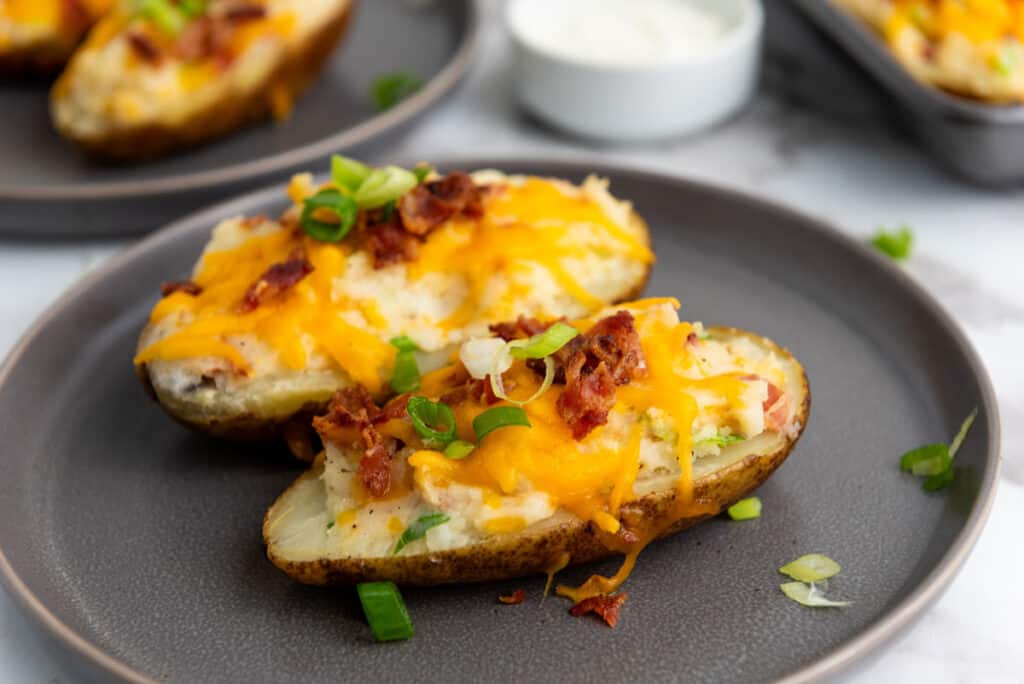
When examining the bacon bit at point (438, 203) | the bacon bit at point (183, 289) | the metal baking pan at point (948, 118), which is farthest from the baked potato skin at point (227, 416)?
the metal baking pan at point (948, 118)

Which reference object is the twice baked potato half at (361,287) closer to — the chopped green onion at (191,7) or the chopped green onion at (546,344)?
the chopped green onion at (546,344)

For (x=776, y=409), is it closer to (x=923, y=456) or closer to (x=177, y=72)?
(x=923, y=456)

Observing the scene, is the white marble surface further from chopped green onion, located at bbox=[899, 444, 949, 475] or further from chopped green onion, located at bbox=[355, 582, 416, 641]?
chopped green onion, located at bbox=[355, 582, 416, 641]

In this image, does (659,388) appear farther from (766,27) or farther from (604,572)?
(766,27)

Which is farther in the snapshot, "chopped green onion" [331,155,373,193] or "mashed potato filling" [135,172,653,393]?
"chopped green onion" [331,155,373,193]

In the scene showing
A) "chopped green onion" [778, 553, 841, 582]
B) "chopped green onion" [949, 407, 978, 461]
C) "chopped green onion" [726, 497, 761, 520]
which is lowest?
"chopped green onion" [726, 497, 761, 520]

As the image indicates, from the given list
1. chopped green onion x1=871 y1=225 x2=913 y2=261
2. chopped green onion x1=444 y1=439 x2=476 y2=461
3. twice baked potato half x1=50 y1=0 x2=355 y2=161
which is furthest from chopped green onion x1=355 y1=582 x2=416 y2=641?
twice baked potato half x1=50 y1=0 x2=355 y2=161

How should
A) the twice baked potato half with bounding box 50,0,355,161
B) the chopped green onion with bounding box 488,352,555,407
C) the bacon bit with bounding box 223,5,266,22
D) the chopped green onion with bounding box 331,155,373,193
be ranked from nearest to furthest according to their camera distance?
the chopped green onion with bounding box 488,352,555,407 → the chopped green onion with bounding box 331,155,373,193 → the twice baked potato half with bounding box 50,0,355,161 → the bacon bit with bounding box 223,5,266,22

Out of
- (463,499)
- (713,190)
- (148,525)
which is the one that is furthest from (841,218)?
(148,525)
